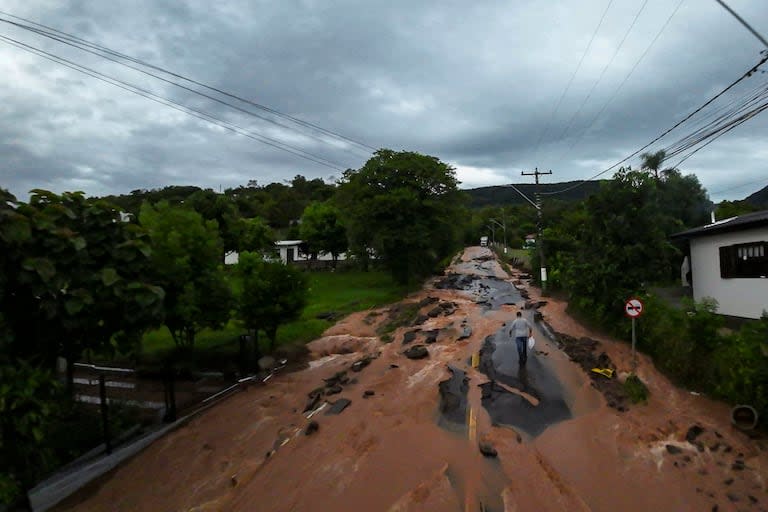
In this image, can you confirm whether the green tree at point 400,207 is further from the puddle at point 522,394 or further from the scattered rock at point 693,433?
the scattered rock at point 693,433

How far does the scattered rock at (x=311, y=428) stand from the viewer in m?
12.9

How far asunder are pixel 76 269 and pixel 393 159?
1160 inches

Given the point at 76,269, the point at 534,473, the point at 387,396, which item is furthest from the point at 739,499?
the point at 76,269

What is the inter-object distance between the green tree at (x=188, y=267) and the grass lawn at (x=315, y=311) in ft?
7.00

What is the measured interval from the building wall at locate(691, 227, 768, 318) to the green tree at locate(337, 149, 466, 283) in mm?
18604

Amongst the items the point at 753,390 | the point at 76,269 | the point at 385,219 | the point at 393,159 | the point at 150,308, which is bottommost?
the point at 753,390

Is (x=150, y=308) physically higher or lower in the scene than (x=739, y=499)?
higher

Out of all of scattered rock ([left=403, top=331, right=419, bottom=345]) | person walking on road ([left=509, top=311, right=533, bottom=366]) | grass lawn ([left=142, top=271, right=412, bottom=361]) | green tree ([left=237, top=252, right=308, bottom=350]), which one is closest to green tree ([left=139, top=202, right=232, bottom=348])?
green tree ([left=237, top=252, right=308, bottom=350])

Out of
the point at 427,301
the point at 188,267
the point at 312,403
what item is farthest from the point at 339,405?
the point at 427,301

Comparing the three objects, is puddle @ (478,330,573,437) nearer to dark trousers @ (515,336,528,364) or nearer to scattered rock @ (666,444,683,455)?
dark trousers @ (515,336,528,364)

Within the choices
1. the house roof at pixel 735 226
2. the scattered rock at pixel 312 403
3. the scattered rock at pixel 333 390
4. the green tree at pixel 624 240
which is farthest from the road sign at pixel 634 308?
the scattered rock at pixel 312 403

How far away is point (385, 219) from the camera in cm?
3591

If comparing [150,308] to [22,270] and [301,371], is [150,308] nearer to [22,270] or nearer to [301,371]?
[22,270]

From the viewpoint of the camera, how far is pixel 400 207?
3538 centimetres
